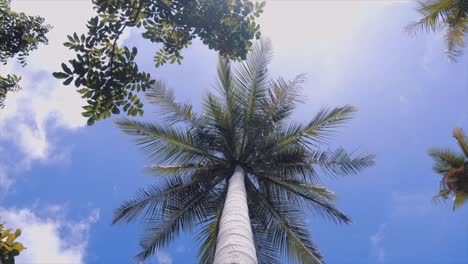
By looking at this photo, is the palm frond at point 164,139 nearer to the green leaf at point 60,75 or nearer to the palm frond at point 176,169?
the palm frond at point 176,169

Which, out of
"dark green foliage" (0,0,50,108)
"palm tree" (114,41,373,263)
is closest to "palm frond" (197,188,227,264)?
A: "palm tree" (114,41,373,263)

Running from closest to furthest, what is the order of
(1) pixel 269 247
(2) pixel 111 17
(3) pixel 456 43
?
(2) pixel 111 17 → (1) pixel 269 247 → (3) pixel 456 43

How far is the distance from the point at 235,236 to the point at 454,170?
11468 mm

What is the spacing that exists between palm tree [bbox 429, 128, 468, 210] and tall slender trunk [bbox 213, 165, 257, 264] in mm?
9712

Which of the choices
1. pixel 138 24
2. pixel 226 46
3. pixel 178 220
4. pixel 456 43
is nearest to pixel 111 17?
pixel 138 24

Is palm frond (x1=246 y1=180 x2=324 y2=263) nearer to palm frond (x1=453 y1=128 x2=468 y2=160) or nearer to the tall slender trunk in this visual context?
the tall slender trunk

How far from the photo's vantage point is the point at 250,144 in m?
10.5

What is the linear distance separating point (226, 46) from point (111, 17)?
1.53 metres

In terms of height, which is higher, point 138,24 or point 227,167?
point 227,167

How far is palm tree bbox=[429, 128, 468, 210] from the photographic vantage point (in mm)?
13461

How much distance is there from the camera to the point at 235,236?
5.21 metres

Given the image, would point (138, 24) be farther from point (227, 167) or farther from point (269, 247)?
point (269, 247)

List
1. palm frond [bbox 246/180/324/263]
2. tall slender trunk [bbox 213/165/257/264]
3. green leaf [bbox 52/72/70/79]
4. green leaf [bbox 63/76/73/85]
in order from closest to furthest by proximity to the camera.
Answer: green leaf [bbox 52/72/70/79], green leaf [bbox 63/76/73/85], tall slender trunk [bbox 213/165/257/264], palm frond [bbox 246/180/324/263]

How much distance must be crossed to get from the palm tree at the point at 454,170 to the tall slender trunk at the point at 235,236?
31.9ft
